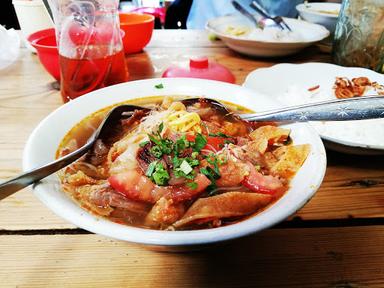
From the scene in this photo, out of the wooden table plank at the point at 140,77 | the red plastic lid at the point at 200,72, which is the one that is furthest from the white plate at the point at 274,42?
the red plastic lid at the point at 200,72

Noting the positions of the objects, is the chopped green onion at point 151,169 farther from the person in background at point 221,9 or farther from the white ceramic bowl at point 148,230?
Result: the person in background at point 221,9

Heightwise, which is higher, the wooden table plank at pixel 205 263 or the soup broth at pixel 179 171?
the soup broth at pixel 179 171

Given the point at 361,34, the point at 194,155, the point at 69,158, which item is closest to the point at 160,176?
the point at 194,155

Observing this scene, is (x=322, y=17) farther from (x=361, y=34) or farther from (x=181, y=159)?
(x=181, y=159)

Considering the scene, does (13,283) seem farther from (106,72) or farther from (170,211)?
(106,72)

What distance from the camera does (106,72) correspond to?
1537 millimetres

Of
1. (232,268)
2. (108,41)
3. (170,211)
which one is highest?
(108,41)

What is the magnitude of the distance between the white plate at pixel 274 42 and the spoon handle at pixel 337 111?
1083mm

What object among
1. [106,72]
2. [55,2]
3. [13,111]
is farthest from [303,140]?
[13,111]

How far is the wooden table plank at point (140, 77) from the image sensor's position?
3.25 ft

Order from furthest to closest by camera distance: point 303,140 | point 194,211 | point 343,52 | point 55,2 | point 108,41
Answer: point 343,52 < point 108,41 < point 55,2 < point 303,140 < point 194,211

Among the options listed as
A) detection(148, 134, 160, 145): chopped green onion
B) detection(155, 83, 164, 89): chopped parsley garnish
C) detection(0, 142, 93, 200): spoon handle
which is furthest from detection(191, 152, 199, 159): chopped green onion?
detection(155, 83, 164, 89): chopped parsley garnish

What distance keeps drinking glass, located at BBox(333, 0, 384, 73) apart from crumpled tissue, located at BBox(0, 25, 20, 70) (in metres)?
2.09

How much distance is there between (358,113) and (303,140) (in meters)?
0.18
